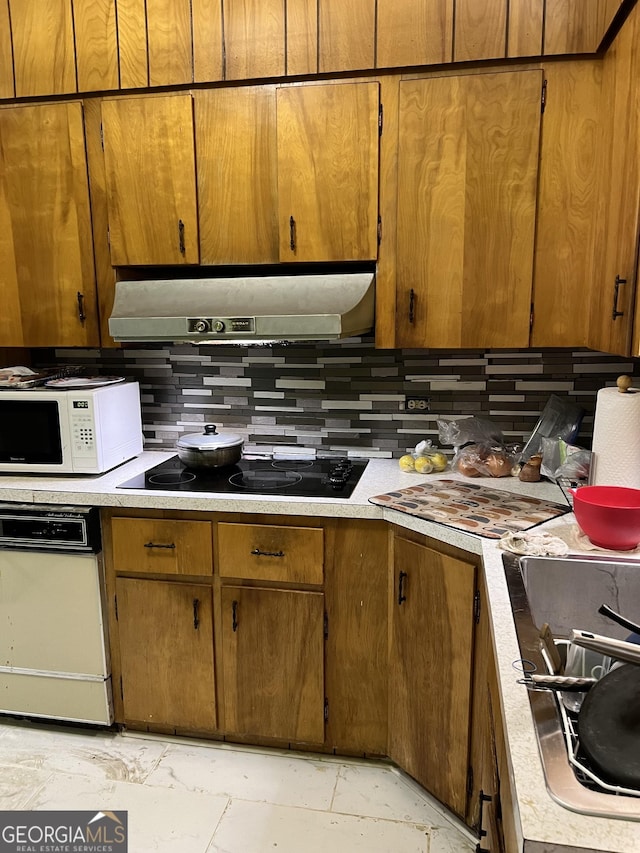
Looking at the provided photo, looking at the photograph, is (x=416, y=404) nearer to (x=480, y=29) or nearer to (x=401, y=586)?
(x=401, y=586)

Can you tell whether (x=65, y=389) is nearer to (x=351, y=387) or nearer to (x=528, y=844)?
(x=351, y=387)

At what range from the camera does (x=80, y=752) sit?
87.9 inches

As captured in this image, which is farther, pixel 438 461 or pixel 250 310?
pixel 438 461

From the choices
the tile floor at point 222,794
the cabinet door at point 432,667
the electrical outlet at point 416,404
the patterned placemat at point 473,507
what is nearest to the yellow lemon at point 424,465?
the patterned placemat at point 473,507

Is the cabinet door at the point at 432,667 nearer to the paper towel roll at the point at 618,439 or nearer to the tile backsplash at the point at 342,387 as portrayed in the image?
the paper towel roll at the point at 618,439

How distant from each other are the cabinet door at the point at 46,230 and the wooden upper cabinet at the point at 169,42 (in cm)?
33

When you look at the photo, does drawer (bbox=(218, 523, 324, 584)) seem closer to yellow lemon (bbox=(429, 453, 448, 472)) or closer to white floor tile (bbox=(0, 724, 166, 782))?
yellow lemon (bbox=(429, 453, 448, 472))

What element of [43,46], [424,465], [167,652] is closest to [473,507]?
[424,465]

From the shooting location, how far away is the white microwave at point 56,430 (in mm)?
2229

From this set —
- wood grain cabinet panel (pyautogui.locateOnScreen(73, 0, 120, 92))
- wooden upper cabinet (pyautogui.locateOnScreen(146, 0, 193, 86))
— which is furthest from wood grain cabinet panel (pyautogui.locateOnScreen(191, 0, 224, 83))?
wood grain cabinet panel (pyautogui.locateOnScreen(73, 0, 120, 92))

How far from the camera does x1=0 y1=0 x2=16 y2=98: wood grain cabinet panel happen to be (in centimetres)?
221

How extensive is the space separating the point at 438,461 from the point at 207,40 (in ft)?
5.25

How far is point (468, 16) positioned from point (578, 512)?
4.84ft

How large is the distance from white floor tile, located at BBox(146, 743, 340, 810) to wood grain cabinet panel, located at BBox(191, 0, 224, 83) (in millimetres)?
2275
